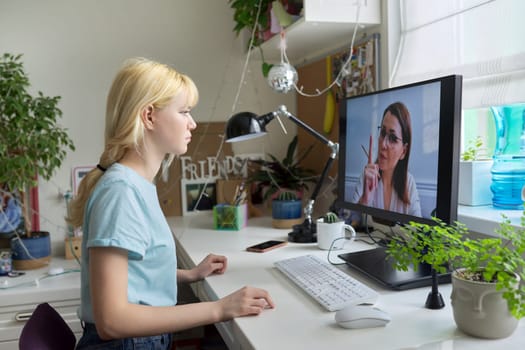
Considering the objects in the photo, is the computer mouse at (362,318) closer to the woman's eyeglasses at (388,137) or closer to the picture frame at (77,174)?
the woman's eyeglasses at (388,137)

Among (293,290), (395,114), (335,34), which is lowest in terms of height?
(293,290)

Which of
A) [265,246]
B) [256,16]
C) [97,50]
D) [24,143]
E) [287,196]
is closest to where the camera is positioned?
[265,246]

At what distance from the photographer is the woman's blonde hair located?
0.98 m

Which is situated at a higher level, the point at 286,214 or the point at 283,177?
the point at 283,177

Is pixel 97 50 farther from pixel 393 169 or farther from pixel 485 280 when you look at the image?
pixel 485 280

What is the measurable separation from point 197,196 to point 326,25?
987 mm

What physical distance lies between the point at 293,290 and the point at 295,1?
108 centimetres

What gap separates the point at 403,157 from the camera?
1.10 meters

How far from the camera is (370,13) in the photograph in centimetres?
157

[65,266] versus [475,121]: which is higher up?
[475,121]

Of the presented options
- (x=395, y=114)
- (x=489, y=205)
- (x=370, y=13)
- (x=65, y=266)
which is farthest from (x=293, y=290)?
(x=65, y=266)

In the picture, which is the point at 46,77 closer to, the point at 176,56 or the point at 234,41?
the point at 176,56

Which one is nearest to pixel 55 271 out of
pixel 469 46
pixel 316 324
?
pixel 316 324

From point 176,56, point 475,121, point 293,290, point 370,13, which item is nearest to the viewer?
point 293,290
